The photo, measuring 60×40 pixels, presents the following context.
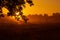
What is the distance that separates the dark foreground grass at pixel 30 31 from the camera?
177 inches

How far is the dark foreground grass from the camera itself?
4.49 meters

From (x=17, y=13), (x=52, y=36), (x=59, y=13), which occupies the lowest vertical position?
(x=52, y=36)

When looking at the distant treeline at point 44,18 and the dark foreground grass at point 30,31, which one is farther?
the distant treeline at point 44,18

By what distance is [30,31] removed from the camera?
4605mm

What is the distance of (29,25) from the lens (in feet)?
15.6

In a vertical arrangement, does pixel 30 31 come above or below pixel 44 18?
below

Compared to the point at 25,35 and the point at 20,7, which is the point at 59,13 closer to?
the point at 25,35

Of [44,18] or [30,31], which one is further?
[44,18]

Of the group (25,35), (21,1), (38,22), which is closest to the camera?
(21,1)

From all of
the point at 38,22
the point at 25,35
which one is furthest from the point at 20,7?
the point at 38,22

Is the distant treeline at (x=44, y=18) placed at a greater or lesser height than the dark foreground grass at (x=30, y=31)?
greater

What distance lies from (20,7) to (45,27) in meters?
1.13

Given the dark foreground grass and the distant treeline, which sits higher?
the distant treeline

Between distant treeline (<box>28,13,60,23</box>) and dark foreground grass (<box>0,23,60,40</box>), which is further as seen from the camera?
distant treeline (<box>28,13,60,23</box>)
